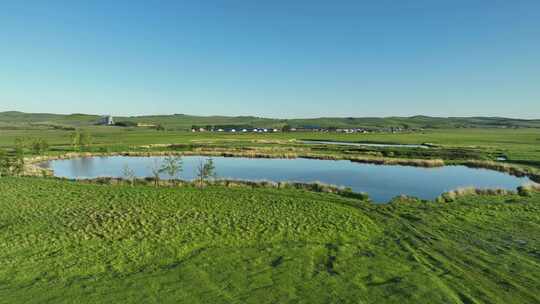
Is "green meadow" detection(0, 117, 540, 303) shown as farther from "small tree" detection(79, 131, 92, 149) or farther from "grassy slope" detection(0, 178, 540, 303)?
"small tree" detection(79, 131, 92, 149)

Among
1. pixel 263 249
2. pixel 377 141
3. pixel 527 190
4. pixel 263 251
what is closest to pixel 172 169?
pixel 263 249

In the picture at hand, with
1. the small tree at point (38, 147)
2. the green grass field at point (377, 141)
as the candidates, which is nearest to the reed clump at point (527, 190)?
the green grass field at point (377, 141)

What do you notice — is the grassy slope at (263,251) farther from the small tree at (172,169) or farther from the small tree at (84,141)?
the small tree at (84,141)

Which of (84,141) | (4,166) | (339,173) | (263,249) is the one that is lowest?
(339,173)

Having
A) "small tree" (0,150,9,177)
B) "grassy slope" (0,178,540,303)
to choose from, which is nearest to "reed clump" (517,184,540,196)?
"grassy slope" (0,178,540,303)

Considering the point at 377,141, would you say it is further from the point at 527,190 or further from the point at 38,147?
the point at 38,147
